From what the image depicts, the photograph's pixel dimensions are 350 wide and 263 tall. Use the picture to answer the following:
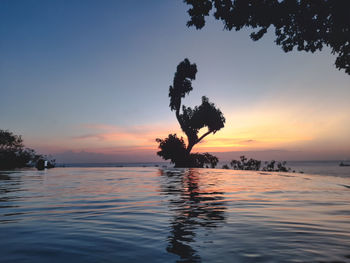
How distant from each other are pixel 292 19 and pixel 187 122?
71.2ft

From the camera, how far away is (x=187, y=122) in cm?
3186

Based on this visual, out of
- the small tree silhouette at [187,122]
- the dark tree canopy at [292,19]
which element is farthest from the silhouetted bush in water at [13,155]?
the dark tree canopy at [292,19]

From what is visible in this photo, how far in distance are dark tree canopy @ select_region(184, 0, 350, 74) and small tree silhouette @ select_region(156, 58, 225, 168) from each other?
792 inches

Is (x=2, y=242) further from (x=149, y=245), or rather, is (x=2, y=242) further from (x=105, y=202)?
(x=105, y=202)

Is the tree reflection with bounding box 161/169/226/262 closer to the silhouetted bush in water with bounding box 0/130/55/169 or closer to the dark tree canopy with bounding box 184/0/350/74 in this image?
the dark tree canopy with bounding box 184/0/350/74

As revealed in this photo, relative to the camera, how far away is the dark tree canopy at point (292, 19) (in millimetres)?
9922

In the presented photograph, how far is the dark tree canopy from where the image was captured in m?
9.92

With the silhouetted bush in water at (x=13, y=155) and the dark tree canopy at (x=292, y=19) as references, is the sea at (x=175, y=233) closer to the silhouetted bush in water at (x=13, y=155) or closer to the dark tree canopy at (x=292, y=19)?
the dark tree canopy at (x=292, y=19)

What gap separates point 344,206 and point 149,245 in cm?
455

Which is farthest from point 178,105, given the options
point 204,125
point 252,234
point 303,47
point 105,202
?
point 252,234

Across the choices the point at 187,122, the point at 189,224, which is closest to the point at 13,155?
the point at 187,122

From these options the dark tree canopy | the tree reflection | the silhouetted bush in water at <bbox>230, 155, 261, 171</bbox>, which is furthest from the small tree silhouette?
the tree reflection

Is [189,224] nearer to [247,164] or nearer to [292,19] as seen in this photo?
[292,19]

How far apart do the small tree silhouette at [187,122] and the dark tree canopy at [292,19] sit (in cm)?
2011
